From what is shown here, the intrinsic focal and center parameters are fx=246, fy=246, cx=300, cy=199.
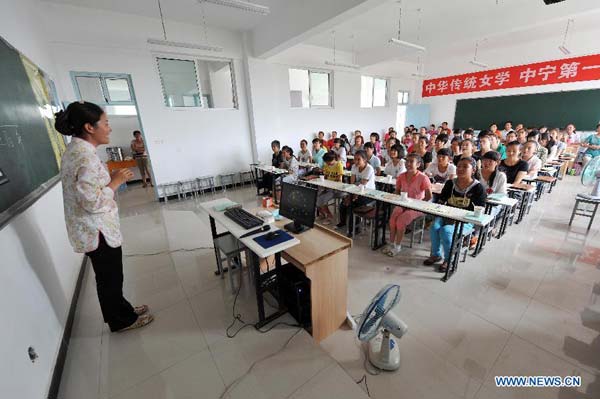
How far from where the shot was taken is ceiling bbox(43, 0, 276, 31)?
14.2 feet

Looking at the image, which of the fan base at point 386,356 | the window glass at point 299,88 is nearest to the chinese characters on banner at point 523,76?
the window glass at point 299,88

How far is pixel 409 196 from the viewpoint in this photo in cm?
316

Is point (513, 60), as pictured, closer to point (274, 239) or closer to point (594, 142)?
point (594, 142)

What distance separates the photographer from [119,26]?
15.5 ft

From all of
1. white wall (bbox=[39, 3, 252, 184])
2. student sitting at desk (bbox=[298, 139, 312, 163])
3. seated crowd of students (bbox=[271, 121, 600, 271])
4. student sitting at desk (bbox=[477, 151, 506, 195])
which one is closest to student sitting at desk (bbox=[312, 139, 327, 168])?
student sitting at desk (bbox=[298, 139, 312, 163])

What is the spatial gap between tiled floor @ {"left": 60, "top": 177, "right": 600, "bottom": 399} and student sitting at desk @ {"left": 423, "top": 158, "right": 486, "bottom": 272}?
23 centimetres

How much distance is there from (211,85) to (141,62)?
1.94m

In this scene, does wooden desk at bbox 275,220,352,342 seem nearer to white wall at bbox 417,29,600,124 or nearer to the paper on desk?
the paper on desk

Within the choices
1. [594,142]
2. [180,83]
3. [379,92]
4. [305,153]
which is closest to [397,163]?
[305,153]

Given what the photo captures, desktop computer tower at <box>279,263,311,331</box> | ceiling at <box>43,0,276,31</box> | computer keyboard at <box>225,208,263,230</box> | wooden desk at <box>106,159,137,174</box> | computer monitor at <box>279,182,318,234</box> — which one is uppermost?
ceiling at <box>43,0,276,31</box>

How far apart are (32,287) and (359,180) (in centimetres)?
358

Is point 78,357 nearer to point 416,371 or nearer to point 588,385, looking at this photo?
point 416,371

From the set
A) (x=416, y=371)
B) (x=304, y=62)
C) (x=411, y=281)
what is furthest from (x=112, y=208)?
(x=304, y=62)

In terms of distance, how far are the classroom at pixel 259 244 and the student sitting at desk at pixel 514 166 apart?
1.2 inches
